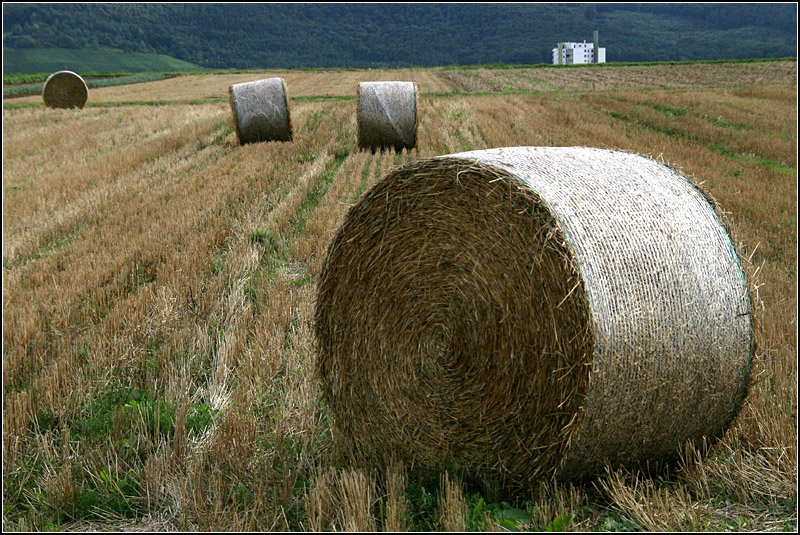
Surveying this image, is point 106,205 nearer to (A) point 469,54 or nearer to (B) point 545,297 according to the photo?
(B) point 545,297

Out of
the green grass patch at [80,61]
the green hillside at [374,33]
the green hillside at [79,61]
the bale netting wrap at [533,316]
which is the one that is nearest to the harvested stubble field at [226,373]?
the bale netting wrap at [533,316]

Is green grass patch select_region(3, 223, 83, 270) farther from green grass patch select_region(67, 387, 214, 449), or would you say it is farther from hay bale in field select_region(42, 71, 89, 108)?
hay bale in field select_region(42, 71, 89, 108)

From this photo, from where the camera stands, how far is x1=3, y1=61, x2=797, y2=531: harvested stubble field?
127 inches

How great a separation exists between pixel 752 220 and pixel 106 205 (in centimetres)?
786

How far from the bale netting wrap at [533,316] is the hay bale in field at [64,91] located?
23.6 meters

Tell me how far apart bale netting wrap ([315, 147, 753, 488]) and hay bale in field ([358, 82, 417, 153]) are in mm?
9247

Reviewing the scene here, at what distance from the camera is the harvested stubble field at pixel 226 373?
3.23 meters

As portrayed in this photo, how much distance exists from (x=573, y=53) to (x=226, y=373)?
110m

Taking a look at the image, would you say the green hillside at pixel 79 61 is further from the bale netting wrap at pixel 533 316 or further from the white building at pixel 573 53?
the bale netting wrap at pixel 533 316

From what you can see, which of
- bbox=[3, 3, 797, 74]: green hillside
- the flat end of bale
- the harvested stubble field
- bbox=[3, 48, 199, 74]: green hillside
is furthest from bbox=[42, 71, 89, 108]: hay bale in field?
bbox=[3, 3, 797, 74]: green hillside

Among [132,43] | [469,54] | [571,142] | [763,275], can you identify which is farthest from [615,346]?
[469,54]

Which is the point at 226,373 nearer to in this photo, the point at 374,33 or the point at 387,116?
the point at 387,116

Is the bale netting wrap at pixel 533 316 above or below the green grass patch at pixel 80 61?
below

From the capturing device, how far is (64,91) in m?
24.6
